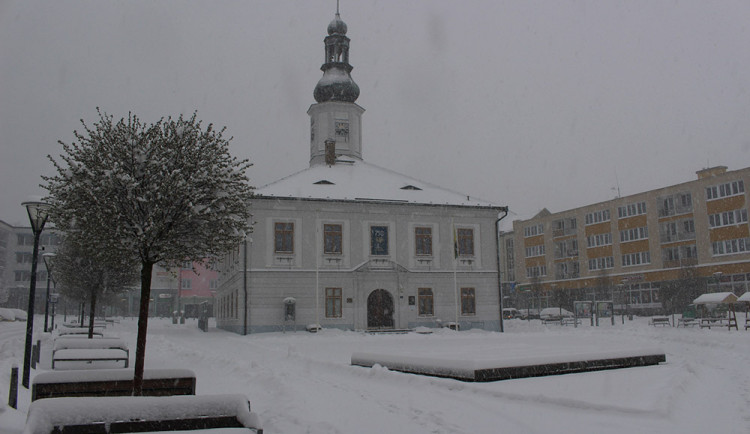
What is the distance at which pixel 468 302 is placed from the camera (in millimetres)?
38625

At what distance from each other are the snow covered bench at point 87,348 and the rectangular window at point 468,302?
24.9m

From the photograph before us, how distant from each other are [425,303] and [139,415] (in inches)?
1253

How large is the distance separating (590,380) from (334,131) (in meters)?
33.5

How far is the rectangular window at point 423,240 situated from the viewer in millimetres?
38094

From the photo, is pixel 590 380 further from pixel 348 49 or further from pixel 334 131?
pixel 348 49

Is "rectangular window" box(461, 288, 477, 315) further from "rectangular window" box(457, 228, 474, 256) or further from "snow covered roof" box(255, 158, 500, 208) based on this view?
"snow covered roof" box(255, 158, 500, 208)

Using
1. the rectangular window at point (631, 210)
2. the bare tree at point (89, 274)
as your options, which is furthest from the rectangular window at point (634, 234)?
the bare tree at point (89, 274)

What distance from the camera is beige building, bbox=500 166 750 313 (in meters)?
53.2

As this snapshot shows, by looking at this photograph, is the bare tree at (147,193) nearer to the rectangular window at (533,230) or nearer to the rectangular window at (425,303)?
the rectangular window at (425,303)

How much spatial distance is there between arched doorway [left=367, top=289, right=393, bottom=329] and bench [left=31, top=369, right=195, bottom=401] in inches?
1057

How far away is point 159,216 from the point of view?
10.5 m

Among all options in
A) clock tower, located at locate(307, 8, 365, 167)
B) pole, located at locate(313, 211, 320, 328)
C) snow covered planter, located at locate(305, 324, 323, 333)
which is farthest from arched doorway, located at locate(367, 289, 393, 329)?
clock tower, located at locate(307, 8, 365, 167)

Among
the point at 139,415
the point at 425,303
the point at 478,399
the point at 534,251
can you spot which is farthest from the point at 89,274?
the point at 534,251

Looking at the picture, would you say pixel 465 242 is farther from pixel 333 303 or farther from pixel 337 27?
pixel 337 27
